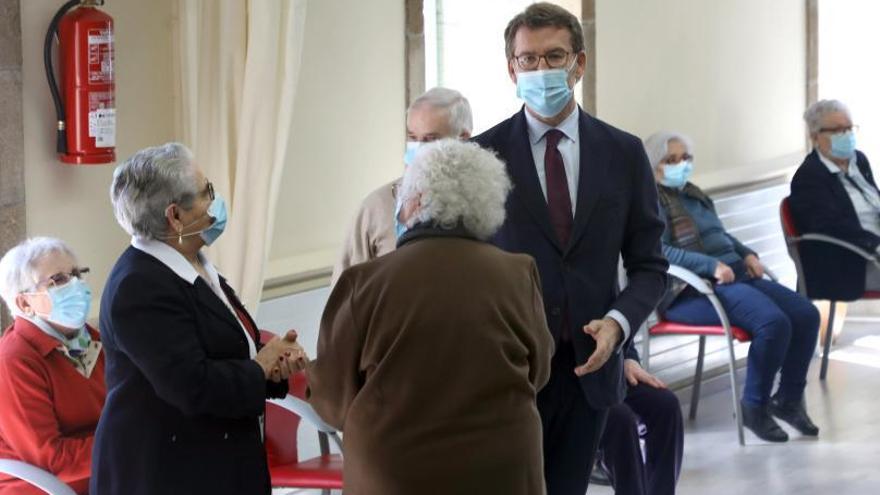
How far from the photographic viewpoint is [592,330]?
3447 mm

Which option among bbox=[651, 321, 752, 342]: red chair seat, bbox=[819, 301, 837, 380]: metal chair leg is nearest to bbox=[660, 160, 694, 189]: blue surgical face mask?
bbox=[651, 321, 752, 342]: red chair seat

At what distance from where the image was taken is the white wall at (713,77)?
23.9ft

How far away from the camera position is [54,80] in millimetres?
4359

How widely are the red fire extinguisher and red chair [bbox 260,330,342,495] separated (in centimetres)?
75

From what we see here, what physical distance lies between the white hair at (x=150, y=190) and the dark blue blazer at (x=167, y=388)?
72 mm

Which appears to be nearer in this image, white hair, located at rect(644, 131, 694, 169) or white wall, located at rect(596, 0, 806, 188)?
white hair, located at rect(644, 131, 694, 169)

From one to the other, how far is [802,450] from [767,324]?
57 centimetres

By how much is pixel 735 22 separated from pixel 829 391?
6.89 ft

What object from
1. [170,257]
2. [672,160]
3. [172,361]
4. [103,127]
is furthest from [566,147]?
[672,160]

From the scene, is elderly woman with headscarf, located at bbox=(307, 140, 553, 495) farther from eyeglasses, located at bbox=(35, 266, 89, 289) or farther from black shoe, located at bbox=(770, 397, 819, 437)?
black shoe, located at bbox=(770, 397, 819, 437)

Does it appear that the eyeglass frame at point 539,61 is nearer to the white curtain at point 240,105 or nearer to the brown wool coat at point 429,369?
the brown wool coat at point 429,369

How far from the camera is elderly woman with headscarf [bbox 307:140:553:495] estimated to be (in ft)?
9.76

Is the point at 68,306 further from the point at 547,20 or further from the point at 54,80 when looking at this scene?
the point at 547,20

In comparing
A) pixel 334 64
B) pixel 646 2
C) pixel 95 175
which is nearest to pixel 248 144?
pixel 95 175
